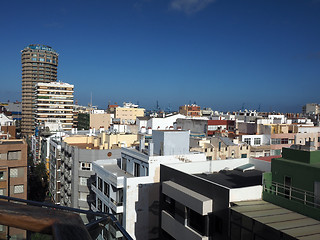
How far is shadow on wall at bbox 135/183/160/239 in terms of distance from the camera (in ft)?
78.8

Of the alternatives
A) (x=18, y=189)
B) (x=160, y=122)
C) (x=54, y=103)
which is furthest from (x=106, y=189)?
(x=54, y=103)

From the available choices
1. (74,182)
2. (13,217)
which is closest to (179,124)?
(74,182)

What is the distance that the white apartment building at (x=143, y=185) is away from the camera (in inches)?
939

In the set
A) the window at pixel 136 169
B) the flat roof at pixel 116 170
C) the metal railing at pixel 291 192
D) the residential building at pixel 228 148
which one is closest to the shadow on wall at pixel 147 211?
the window at pixel 136 169

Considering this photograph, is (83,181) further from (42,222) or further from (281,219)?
(42,222)

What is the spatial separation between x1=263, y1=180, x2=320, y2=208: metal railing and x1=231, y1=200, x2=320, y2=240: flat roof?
75cm

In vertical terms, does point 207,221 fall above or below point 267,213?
below

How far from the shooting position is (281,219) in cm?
1277

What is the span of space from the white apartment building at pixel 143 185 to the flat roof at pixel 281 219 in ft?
34.2

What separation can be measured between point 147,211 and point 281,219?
13.4 m

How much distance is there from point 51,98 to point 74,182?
78.0m

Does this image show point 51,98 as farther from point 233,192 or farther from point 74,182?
point 233,192

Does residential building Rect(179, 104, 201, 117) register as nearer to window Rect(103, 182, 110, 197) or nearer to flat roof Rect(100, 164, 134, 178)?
flat roof Rect(100, 164, 134, 178)

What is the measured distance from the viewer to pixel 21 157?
3003 centimetres
